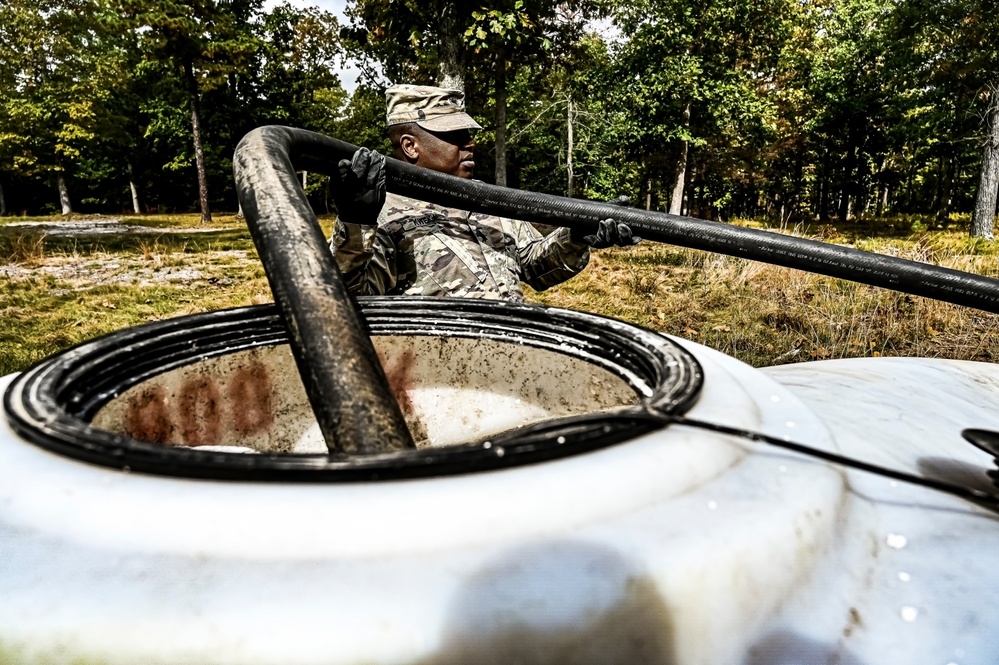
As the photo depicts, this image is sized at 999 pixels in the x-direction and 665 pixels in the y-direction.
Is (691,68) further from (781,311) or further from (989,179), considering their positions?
(781,311)

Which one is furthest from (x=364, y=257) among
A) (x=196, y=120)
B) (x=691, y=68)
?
(x=691, y=68)

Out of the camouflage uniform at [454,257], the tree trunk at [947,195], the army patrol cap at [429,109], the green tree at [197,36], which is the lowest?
the camouflage uniform at [454,257]

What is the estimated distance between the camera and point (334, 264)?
1.36 meters

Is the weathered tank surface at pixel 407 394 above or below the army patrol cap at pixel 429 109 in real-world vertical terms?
below

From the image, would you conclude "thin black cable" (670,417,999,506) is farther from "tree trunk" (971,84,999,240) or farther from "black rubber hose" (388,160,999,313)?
"tree trunk" (971,84,999,240)

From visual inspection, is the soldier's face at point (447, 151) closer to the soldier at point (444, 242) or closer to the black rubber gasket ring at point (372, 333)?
the soldier at point (444, 242)

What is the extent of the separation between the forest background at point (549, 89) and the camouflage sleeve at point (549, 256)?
23.8 ft

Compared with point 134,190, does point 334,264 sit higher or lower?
lower

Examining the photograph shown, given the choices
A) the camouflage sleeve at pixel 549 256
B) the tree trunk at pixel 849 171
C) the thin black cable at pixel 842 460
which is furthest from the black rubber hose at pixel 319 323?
the tree trunk at pixel 849 171

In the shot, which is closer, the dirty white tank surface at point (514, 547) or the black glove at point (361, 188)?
the dirty white tank surface at point (514, 547)

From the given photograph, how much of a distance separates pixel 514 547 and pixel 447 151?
2.81m

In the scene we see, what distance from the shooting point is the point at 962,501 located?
0.96m

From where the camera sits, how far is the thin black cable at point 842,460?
3.06 ft

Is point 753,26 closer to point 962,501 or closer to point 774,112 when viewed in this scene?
point 774,112
